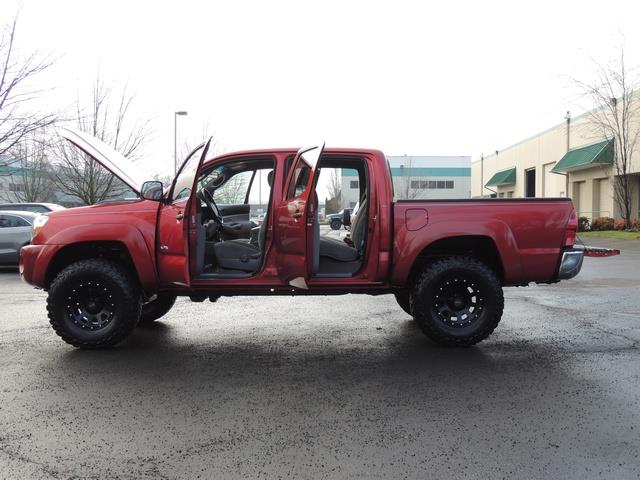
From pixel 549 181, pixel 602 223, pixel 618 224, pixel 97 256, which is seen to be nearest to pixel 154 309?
pixel 97 256

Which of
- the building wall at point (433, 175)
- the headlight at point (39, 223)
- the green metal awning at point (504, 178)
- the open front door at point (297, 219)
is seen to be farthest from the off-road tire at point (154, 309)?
the green metal awning at point (504, 178)

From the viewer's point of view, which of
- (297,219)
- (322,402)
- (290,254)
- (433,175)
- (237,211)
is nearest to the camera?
(322,402)

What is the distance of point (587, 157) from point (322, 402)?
28.6 metres

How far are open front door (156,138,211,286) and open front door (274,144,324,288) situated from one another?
86cm

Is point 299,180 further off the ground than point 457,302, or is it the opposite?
point 299,180

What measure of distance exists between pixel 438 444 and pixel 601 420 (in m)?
1.21

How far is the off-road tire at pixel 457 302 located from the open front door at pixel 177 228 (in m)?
2.33

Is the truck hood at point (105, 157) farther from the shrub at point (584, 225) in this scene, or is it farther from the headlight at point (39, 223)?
the shrub at point (584, 225)

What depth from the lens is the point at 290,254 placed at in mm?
5137

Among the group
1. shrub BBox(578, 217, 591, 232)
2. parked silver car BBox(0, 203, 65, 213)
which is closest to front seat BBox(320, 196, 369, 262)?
parked silver car BBox(0, 203, 65, 213)

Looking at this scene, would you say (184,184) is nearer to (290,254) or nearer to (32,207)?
(290,254)

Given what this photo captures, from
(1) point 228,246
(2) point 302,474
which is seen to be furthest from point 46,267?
(2) point 302,474

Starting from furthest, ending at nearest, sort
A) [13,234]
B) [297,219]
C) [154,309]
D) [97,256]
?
[13,234] < [154,309] < [97,256] < [297,219]

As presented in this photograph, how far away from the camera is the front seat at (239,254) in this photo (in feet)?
18.2
